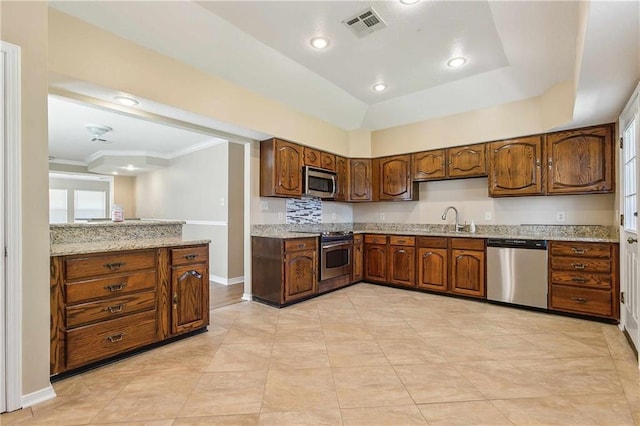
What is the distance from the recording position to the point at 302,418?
5.40 ft

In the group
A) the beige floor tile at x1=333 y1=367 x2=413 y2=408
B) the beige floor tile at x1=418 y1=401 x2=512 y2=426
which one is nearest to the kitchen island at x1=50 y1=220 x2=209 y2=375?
the beige floor tile at x1=333 y1=367 x2=413 y2=408

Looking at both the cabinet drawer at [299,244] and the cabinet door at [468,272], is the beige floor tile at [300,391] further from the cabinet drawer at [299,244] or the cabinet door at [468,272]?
the cabinet door at [468,272]

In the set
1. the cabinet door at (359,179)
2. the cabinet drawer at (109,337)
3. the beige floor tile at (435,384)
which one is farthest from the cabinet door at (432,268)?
the cabinet drawer at (109,337)

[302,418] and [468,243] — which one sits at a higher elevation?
[468,243]

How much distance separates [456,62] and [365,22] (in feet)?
4.18

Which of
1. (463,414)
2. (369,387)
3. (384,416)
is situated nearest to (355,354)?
(369,387)

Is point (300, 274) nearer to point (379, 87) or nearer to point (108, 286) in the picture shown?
point (108, 286)

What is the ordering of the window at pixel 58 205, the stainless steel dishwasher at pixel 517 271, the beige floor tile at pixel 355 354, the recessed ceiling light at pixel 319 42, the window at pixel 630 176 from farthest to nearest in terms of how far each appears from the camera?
the window at pixel 58 205
the stainless steel dishwasher at pixel 517 271
the recessed ceiling light at pixel 319 42
the window at pixel 630 176
the beige floor tile at pixel 355 354

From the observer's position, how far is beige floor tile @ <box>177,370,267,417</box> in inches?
67.5

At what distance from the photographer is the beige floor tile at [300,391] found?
1.75 metres

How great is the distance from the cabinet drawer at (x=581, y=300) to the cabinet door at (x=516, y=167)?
3.78ft

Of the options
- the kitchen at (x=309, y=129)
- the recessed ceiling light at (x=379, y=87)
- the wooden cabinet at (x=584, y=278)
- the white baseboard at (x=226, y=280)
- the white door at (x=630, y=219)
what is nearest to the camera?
the kitchen at (x=309, y=129)

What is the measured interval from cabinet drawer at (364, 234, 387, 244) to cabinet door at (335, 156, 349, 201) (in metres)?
0.73

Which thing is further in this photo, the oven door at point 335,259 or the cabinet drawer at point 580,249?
the oven door at point 335,259
